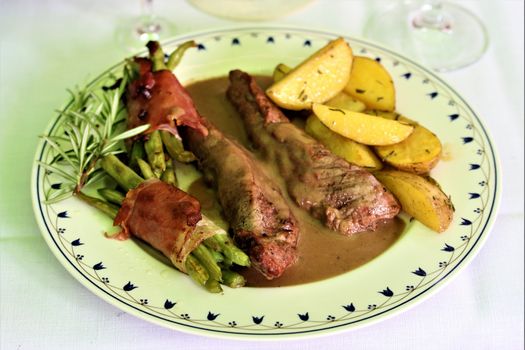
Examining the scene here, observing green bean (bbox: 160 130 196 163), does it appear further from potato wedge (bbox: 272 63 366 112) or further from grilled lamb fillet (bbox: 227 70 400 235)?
potato wedge (bbox: 272 63 366 112)

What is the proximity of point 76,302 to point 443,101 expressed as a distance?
1.68m

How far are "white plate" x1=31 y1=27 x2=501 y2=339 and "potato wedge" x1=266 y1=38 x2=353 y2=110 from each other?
43 centimetres

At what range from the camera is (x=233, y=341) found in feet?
7.49

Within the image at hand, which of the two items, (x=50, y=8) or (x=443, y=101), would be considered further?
(x=50, y=8)

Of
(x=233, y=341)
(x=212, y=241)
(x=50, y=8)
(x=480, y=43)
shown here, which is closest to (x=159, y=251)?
(x=212, y=241)

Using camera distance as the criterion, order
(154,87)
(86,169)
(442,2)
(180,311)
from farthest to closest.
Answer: (442,2), (154,87), (86,169), (180,311)

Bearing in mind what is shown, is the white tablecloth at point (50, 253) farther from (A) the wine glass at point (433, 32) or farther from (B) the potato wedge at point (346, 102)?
(B) the potato wedge at point (346, 102)

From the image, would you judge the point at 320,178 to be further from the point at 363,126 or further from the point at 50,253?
the point at 50,253

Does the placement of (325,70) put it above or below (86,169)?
above

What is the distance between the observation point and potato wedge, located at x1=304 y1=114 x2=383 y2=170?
8.80ft

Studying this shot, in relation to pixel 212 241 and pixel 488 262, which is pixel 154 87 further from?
pixel 488 262

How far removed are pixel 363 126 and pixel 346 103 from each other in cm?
24

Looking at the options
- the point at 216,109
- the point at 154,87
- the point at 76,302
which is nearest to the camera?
the point at 76,302

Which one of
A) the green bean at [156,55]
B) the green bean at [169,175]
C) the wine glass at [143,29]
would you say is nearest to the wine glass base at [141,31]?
the wine glass at [143,29]
